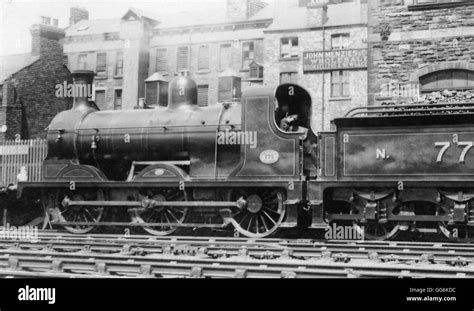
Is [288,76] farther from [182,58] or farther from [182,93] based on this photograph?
[182,93]

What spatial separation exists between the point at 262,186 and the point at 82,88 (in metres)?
4.29

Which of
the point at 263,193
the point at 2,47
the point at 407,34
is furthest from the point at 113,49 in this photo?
the point at 2,47

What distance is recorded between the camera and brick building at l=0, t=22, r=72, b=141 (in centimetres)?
2386

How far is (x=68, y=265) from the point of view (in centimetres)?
679

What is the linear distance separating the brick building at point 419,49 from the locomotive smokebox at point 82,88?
6.55 m

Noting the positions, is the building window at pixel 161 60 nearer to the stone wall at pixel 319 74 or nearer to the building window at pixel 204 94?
the building window at pixel 204 94

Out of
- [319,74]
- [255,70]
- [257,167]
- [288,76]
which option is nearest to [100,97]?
[255,70]

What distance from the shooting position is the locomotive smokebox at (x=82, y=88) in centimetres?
1185

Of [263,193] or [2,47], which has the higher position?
[2,47]

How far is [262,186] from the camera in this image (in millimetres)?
9969

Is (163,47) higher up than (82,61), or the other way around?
(163,47)

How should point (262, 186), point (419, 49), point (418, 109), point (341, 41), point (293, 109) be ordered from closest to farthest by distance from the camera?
point (418, 109) → point (262, 186) → point (293, 109) → point (419, 49) → point (341, 41)
